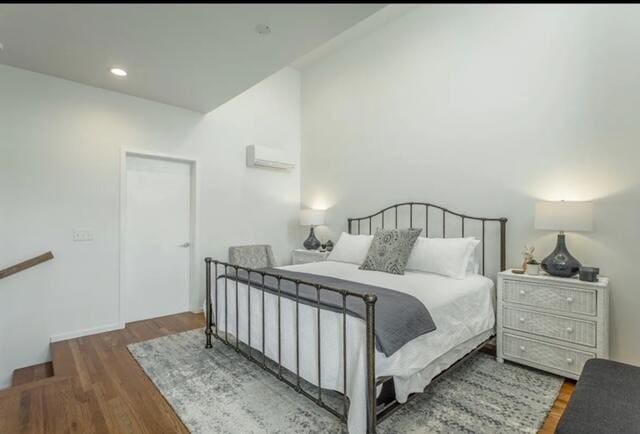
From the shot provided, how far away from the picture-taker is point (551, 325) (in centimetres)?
264

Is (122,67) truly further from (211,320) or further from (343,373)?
(343,373)

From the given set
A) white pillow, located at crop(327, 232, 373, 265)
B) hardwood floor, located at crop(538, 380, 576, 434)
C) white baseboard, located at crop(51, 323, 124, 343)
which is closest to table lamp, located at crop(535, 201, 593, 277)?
hardwood floor, located at crop(538, 380, 576, 434)

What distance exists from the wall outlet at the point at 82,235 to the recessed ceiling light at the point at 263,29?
2.63m

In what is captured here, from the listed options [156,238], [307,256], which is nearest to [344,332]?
[307,256]

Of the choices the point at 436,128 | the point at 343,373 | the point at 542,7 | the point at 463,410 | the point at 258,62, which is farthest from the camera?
the point at 436,128

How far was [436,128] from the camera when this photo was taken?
3.77 metres

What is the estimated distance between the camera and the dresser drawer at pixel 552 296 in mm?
2492

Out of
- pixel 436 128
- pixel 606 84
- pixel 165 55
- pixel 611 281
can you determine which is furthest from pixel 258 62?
pixel 611 281

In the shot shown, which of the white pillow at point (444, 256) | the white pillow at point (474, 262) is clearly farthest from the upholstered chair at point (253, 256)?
the white pillow at point (474, 262)

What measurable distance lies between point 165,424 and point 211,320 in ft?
3.93

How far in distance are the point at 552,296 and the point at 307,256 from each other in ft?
9.53

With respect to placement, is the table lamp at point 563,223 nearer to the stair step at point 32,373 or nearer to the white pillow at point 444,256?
the white pillow at point 444,256

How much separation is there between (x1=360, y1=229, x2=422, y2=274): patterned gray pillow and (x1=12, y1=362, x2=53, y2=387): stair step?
3014 millimetres

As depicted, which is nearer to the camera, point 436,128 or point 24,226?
point 24,226
